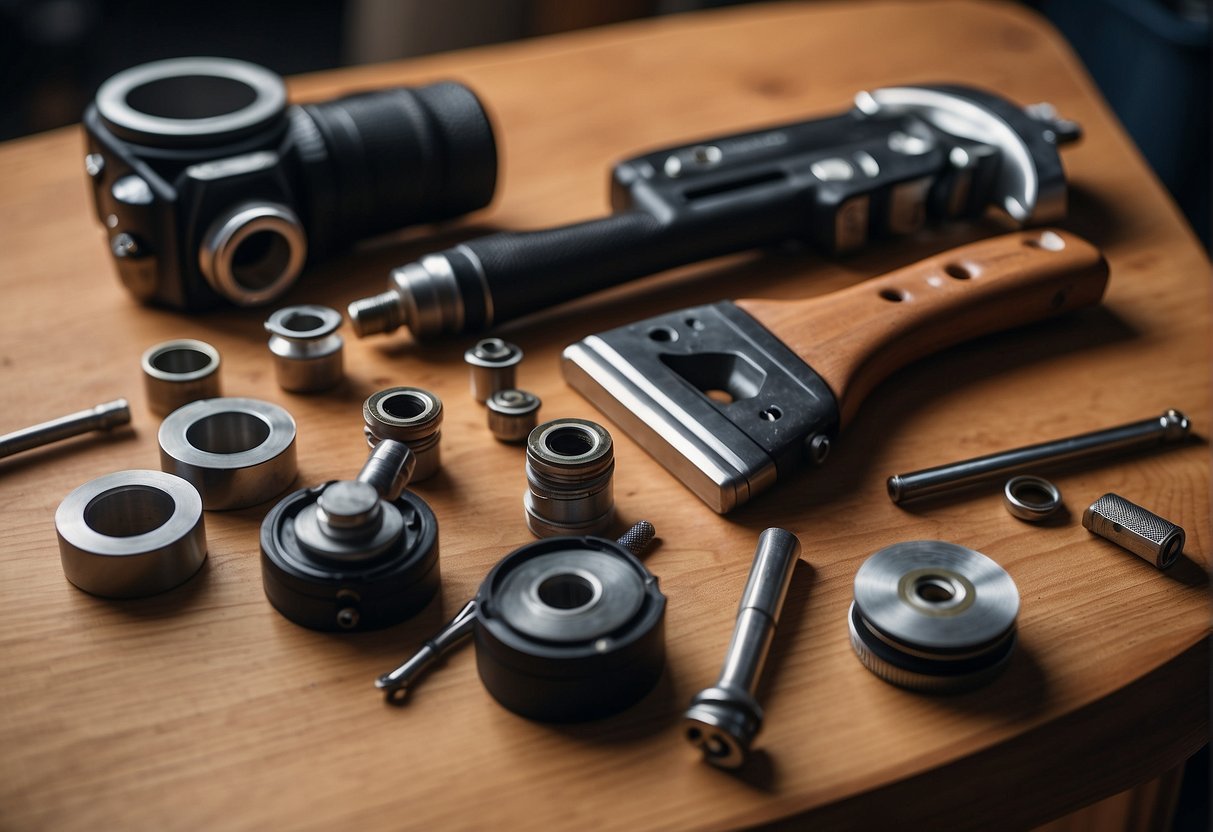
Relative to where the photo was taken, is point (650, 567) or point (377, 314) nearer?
point (650, 567)

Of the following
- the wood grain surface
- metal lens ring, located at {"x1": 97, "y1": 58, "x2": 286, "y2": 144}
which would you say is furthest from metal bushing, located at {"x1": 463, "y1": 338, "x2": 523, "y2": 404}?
metal lens ring, located at {"x1": 97, "y1": 58, "x2": 286, "y2": 144}

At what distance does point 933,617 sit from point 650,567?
160 mm

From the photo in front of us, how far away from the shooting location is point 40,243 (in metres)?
0.99

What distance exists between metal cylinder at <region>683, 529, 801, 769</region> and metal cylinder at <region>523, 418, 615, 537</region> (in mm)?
93

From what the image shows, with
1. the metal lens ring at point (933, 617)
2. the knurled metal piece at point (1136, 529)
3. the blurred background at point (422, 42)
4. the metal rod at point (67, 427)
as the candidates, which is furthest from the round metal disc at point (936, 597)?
the blurred background at point (422, 42)

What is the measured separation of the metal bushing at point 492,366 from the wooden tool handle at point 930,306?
0.54 ft

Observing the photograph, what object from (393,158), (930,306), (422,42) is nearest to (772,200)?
(930,306)

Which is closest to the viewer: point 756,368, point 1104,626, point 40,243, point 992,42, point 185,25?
point 1104,626

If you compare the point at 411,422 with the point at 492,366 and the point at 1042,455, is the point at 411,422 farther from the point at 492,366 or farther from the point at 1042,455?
the point at 1042,455

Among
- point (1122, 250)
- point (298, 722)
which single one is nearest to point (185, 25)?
point (1122, 250)

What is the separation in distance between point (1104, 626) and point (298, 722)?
0.41 metres

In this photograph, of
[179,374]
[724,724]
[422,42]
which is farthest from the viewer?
[422,42]

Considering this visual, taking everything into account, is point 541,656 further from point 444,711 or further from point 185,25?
point 185,25

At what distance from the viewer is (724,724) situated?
1.90 ft
